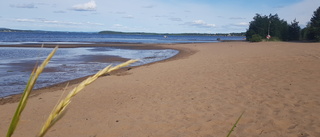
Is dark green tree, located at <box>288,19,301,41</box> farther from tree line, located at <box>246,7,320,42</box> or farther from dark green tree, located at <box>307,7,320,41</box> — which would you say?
dark green tree, located at <box>307,7,320,41</box>

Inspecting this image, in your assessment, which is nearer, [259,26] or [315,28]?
[315,28]

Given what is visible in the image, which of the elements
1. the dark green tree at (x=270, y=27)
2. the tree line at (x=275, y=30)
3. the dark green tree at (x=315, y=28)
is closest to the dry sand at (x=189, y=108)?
the dark green tree at (x=315, y=28)

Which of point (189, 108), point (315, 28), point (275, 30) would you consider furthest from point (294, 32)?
point (189, 108)

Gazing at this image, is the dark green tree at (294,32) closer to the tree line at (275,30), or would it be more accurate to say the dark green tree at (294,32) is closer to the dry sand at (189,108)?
the tree line at (275,30)

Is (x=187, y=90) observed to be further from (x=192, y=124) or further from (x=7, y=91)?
(x=7, y=91)

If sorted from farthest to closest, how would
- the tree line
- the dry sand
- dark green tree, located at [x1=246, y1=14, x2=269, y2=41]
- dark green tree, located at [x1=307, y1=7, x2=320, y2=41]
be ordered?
dark green tree, located at [x1=246, y1=14, x2=269, y2=41] < the tree line < dark green tree, located at [x1=307, y1=7, x2=320, y2=41] < the dry sand

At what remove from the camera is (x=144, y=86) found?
9875 millimetres

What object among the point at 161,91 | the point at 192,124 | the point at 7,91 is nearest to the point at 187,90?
the point at 161,91

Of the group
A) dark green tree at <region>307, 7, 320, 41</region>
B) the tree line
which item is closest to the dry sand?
dark green tree at <region>307, 7, 320, 41</region>

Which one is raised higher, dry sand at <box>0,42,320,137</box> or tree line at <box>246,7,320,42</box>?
tree line at <box>246,7,320,42</box>

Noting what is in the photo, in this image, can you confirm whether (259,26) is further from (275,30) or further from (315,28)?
(315,28)

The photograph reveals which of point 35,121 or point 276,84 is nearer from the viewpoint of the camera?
point 35,121

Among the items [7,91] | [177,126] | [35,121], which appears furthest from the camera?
[7,91]

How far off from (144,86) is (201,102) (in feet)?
10.5
